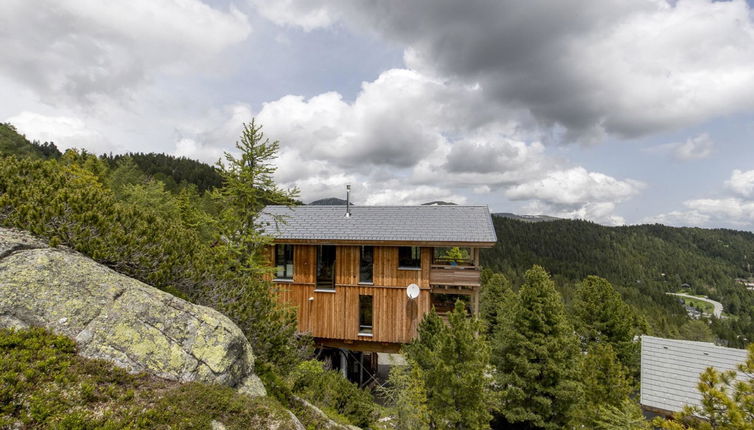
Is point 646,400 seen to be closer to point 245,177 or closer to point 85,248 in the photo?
point 245,177

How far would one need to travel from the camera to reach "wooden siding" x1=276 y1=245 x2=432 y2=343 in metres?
16.8

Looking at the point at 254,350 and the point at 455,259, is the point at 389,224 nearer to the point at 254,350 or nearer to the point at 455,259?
the point at 455,259

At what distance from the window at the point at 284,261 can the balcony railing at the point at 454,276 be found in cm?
751

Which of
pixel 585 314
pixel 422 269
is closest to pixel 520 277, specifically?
pixel 585 314

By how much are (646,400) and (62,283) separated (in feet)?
82.9

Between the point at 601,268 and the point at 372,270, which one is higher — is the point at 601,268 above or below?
below

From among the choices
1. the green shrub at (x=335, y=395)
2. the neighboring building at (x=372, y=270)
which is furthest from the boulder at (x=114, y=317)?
the neighboring building at (x=372, y=270)

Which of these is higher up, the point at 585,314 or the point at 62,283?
the point at 62,283

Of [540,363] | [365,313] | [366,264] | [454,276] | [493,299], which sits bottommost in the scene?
[540,363]

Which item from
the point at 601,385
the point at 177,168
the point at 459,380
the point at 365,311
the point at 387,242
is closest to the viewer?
the point at 459,380

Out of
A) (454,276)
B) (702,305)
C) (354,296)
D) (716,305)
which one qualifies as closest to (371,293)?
(354,296)

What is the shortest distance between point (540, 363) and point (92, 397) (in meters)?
16.5

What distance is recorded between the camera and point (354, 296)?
17.4 metres

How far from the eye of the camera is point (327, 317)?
17.5m
